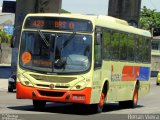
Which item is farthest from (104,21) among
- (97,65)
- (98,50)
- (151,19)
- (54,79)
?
(151,19)

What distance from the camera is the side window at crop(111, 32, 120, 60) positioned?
72.2 feet

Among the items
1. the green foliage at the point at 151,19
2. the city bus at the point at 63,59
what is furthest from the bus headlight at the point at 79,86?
the green foliage at the point at 151,19

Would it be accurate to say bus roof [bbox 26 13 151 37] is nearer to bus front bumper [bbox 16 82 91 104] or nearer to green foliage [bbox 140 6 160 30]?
bus front bumper [bbox 16 82 91 104]

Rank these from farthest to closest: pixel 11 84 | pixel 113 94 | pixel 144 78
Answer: pixel 11 84
pixel 144 78
pixel 113 94

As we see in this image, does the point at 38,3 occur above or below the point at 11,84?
above

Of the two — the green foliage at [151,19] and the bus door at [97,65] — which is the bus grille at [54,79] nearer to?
the bus door at [97,65]

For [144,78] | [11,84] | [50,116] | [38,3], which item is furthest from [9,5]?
[50,116]

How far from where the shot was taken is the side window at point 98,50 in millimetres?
20055

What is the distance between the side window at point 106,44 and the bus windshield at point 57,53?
1.29m

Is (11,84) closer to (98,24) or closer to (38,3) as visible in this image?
(98,24)

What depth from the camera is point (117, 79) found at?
75.0ft

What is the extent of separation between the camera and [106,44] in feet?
69.9

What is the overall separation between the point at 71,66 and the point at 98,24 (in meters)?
1.74

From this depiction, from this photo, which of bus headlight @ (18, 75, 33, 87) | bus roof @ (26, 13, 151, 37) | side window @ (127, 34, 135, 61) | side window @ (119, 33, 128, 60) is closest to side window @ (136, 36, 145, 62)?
bus roof @ (26, 13, 151, 37)
